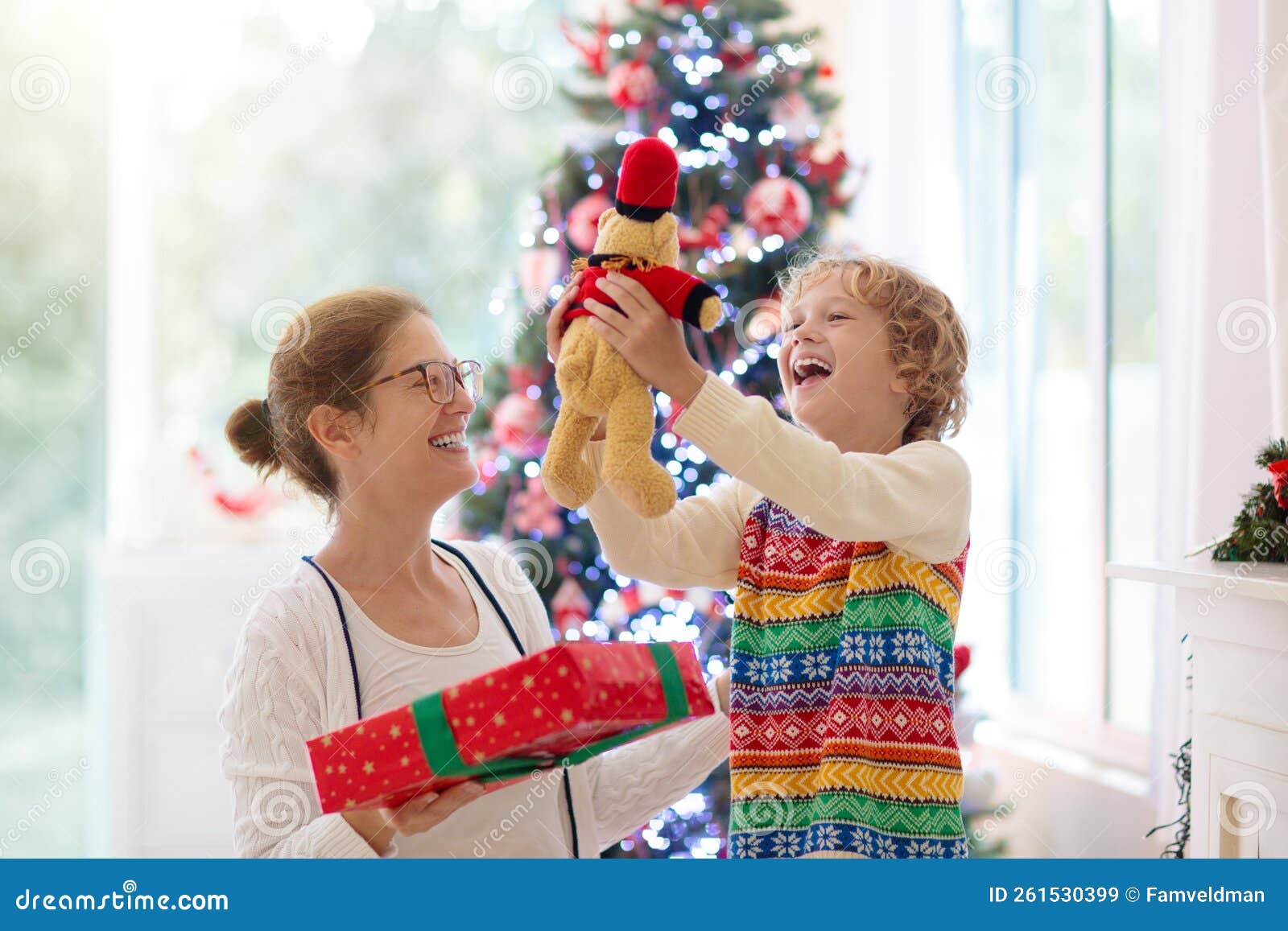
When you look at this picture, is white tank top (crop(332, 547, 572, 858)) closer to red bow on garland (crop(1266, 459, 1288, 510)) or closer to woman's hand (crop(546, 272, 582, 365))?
woman's hand (crop(546, 272, 582, 365))

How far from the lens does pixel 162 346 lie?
423cm

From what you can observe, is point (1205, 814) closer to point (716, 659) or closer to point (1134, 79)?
point (716, 659)

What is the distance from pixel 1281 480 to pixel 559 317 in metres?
1.38

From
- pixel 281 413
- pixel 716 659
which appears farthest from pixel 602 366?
A: pixel 716 659

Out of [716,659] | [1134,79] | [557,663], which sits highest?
[1134,79]

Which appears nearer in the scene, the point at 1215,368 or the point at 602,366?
the point at 602,366

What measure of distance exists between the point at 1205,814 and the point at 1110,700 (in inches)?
64.6

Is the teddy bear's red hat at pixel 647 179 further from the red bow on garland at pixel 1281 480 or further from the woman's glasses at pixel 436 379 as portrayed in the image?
the red bow on garland at pixel 1281 480

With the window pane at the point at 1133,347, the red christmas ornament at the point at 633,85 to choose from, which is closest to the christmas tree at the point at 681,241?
the red christmas ornament at the point at 633,85

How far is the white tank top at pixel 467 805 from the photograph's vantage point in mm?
1341

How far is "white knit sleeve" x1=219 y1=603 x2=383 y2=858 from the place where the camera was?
1265mm

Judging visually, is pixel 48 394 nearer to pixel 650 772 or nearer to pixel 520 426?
pixel 520 426

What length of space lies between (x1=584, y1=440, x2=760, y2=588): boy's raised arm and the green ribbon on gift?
216 mm

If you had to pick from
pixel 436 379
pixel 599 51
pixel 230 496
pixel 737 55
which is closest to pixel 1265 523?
pixel 436 379
